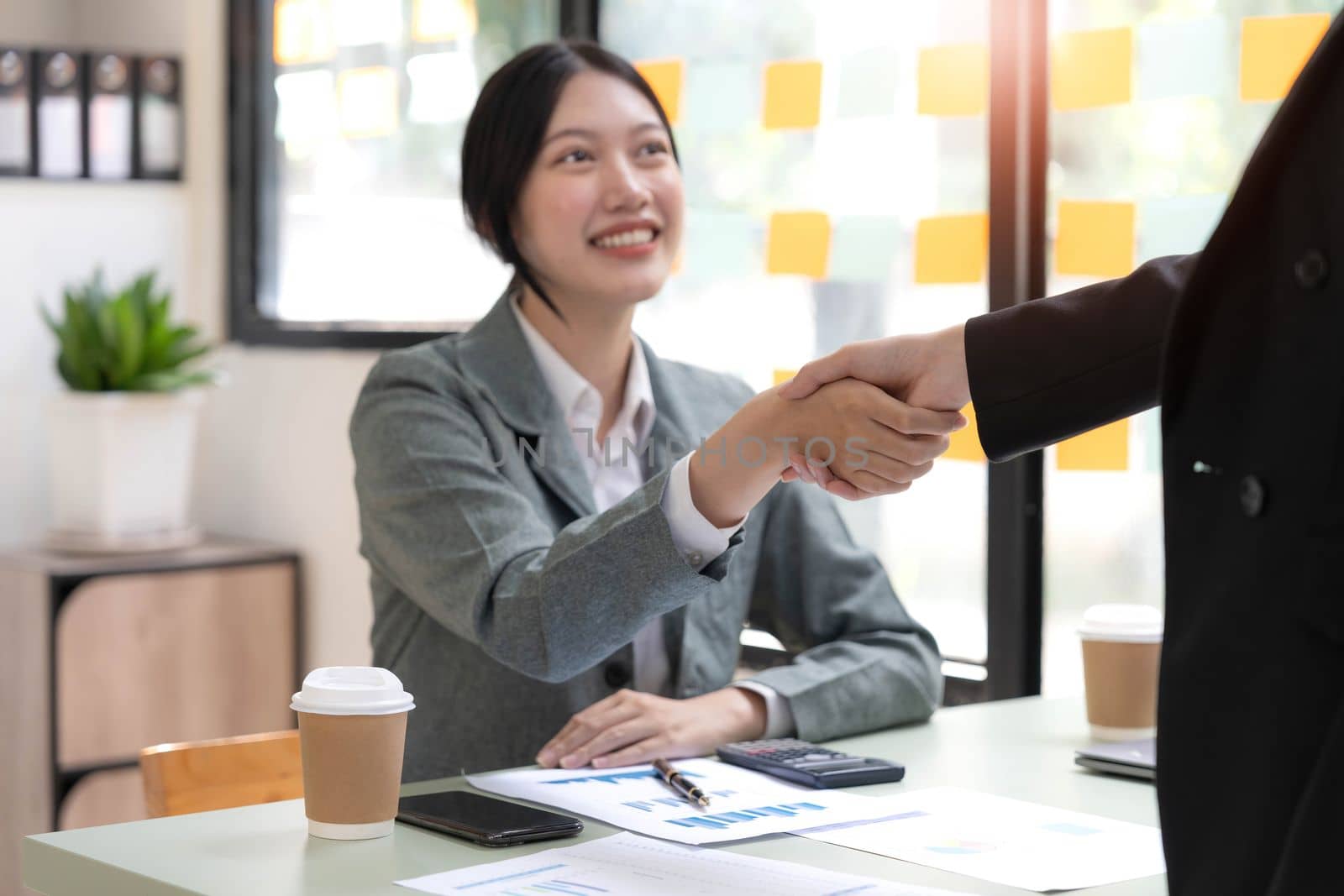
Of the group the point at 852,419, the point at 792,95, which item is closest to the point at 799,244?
the point at 792,95

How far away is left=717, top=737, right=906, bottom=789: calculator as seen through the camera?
4.71ft

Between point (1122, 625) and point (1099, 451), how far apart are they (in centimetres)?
61

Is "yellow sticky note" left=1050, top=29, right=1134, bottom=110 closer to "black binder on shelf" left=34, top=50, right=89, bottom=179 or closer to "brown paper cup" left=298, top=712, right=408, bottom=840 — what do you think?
"brown paper cup" left=298, top=712, right=408, bottom=840

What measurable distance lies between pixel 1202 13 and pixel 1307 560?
147cm

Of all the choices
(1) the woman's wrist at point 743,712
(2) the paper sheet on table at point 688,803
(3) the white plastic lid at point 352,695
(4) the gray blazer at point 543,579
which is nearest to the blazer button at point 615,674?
(4) the gray blazer at point 543,579

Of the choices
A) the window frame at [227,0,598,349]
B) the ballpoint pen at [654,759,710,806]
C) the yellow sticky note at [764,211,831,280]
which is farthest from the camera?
the window frame at [227,0,598,349]

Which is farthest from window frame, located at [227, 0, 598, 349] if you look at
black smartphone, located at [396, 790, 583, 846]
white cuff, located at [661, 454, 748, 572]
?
black smartphone, located at [396, 790, 583, 846]

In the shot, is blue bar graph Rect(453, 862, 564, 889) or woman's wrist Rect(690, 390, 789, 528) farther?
woman's wrist Rect(690, 390, 789, 528)

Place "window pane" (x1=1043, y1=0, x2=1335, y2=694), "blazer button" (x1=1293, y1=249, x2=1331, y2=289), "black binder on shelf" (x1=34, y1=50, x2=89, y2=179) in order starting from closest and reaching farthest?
"blazer button" (x1=1293, y1=249, x2=1331, y2=289) < "window pane" (x1=1043, y1=0, x2=1335, y2=694) < "black binder on shelf" (x1=34, y1=50, x2=89, y2=179)

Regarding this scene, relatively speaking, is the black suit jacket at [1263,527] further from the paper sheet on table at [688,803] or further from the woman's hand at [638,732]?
the woman's hand at [638,732]

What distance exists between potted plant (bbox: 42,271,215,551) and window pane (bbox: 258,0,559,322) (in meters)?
0.33

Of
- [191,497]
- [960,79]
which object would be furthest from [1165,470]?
[191,497]

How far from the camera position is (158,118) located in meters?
3.58

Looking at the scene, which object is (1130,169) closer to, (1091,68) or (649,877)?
(1091,68)
